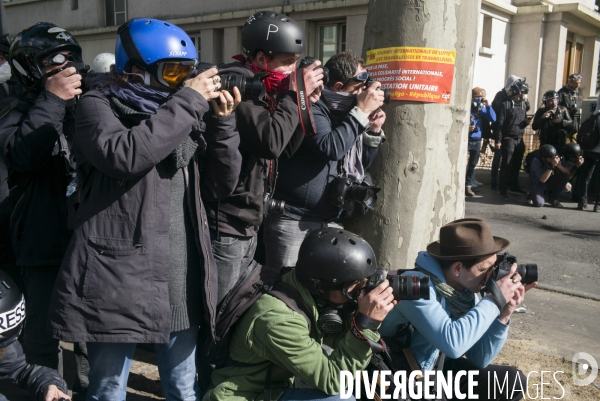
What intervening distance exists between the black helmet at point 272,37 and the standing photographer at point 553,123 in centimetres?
861

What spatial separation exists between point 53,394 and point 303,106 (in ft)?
5.66

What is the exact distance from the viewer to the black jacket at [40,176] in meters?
2.84

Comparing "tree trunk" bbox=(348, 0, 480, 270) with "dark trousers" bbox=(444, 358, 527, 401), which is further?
"tree trunk" bbox=(348, 0, 480, 270)

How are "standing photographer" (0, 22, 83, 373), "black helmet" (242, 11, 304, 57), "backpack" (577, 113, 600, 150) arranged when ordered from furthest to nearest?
1. "backpack" (577, 113, 600, 150)
2. "black helmet" (242, 11, 304, 57)
3. "standing photographer" (0, 22, 83, 373)

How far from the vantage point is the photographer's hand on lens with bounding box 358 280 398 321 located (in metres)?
2.54

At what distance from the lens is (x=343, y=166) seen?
3693 mm

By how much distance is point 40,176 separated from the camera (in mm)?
3109

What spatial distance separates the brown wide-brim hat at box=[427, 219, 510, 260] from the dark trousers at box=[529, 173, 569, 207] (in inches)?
294

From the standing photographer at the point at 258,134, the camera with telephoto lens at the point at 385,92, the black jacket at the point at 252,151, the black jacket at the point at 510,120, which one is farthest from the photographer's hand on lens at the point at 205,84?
the black jacket at the point at 510,120

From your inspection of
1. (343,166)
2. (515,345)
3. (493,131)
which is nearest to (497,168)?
(493,131)

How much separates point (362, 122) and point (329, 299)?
1.16 metres

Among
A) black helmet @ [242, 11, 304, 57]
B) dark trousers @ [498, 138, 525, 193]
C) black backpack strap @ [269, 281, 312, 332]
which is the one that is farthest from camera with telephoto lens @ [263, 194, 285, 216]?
dark trousers @ [498, 138, 525, 193]

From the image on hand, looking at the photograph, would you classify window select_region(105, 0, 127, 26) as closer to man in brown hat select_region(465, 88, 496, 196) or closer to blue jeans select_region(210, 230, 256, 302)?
man in brown hat select_region(465, 88, 496, 196)

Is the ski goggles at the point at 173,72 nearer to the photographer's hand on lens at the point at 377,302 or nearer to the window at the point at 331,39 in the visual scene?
the photographer's hand on lens at the point at 377,302
